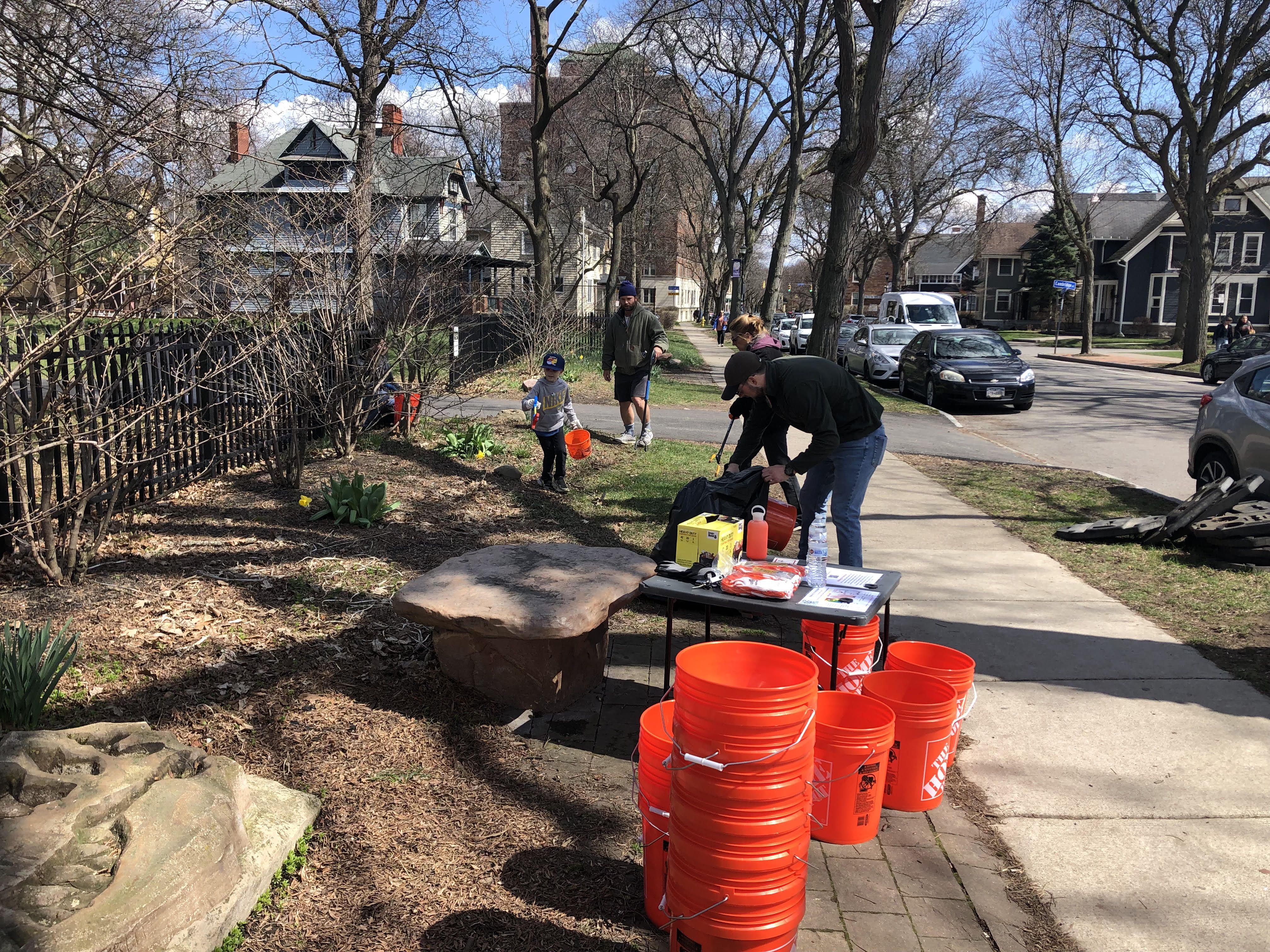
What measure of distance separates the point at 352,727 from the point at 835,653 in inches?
85.8

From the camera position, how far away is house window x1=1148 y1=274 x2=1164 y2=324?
52.2m

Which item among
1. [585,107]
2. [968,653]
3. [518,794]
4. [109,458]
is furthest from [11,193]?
[585,107]

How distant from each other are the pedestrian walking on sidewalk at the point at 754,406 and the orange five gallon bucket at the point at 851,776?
237cm

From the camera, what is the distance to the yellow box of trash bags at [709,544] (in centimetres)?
433

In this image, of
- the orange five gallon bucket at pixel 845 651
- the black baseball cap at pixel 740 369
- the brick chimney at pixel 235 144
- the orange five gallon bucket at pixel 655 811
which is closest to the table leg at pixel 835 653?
the orange five gallon bucket at pixel 845 651

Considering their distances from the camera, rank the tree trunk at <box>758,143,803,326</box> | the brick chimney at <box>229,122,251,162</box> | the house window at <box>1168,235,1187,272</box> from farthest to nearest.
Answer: the house window at <box>1168,235,1187,272</box>
the tree trunk at <box>758,143,803,326</box>
the brick chimney at <box>229,122,251,162</box>

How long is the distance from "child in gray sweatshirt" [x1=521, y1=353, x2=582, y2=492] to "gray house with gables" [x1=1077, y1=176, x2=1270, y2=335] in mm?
46791

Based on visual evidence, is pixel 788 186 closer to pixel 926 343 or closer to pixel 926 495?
pixel 926 343

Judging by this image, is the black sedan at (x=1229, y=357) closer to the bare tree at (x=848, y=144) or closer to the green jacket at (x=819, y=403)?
the bare tree at (x=848, y=144)

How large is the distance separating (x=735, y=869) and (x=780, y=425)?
4.25m

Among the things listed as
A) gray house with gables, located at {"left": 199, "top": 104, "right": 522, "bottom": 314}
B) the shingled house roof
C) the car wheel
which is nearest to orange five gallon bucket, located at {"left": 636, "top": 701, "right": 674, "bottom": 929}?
gray house with gables, located at {"left": 199, "top": 104, "right": 522, "bottom": 314}

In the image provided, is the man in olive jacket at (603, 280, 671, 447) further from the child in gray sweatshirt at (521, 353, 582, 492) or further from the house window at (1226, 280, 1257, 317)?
the house window at (1226, 280, 1257, 317)

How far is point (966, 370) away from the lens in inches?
698

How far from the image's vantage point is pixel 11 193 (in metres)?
3.99
